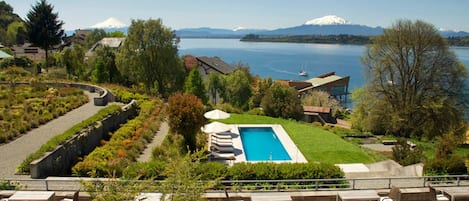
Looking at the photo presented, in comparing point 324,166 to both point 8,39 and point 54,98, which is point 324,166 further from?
point 8,39

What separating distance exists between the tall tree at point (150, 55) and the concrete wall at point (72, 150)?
14342mm

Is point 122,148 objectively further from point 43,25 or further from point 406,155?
point 43,25

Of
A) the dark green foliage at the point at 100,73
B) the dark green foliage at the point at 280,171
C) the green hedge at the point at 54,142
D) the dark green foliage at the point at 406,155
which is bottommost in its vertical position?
the dark green foliage at the point at 406,155

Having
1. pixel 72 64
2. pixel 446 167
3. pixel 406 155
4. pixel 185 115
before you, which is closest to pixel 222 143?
pixel 185 115

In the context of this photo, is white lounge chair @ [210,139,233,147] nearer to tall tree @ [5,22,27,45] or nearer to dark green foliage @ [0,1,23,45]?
tall tree @ [5,22,27,45]

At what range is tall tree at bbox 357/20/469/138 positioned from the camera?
2666 centimetres

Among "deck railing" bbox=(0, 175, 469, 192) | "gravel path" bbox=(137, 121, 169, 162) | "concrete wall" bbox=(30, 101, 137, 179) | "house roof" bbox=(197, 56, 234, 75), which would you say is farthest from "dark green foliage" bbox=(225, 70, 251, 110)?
"deck railing" bbox=(0, 175, 469, 192)

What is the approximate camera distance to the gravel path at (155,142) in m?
15.9

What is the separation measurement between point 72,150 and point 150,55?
67.1ft

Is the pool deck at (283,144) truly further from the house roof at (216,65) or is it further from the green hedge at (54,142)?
the house roof at (216,65)

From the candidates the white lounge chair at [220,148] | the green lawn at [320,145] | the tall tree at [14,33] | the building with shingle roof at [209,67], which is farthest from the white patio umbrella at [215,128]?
the tall tree at [14,33]

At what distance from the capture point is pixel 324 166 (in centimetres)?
1256

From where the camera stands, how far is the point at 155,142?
60.1 feet

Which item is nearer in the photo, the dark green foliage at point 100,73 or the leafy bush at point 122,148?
the leafy bush at point 122,148
